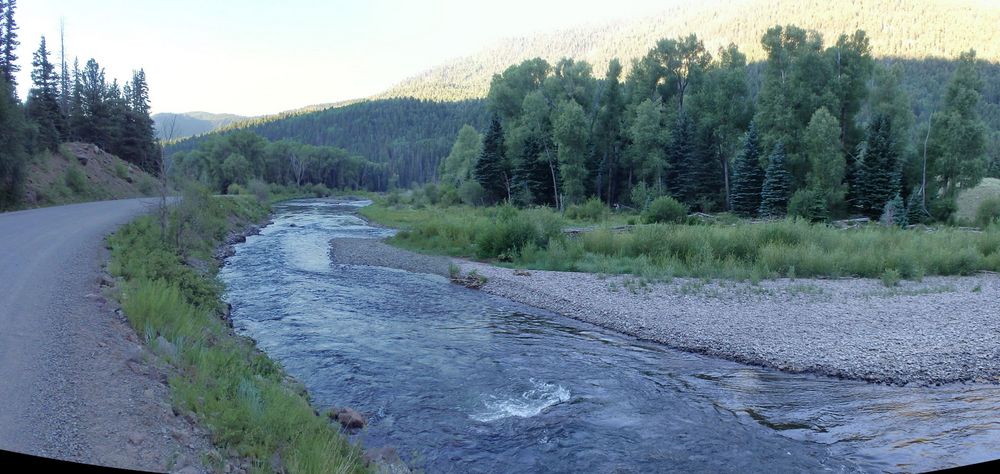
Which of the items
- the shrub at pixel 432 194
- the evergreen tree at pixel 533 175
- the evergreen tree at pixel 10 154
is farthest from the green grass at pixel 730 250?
the shrub at pixel 432 194

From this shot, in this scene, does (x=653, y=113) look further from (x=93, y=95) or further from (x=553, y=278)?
(x=93, y=95)

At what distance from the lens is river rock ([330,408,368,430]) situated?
7.65 m

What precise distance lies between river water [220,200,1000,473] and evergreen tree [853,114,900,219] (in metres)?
35.3

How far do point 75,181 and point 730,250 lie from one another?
40.1 m

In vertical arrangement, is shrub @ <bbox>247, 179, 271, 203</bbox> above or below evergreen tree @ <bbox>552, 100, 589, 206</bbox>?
below

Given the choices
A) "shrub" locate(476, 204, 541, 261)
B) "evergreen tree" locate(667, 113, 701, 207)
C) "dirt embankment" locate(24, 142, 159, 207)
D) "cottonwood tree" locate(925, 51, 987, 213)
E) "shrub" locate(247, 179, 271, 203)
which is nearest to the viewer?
"shrub" locate(476, 204, 541, 261)

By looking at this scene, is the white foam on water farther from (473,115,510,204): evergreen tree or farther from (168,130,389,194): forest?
(168,130,389,194): forest

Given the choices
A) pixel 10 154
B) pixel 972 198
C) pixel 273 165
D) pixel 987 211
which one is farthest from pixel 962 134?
pixel 273 165

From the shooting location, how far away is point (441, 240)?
29.3m

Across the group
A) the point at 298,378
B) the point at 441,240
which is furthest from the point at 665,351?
the point at 441,240

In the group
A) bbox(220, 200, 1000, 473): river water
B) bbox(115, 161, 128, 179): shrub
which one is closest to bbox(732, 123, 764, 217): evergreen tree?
bbox(220, 200, 1000, 473): river water

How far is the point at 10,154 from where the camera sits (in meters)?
23.9

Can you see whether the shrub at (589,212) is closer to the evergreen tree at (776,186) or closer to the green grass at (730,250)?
the evergreen tree at (776,186)

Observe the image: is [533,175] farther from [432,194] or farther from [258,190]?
[258,190]
